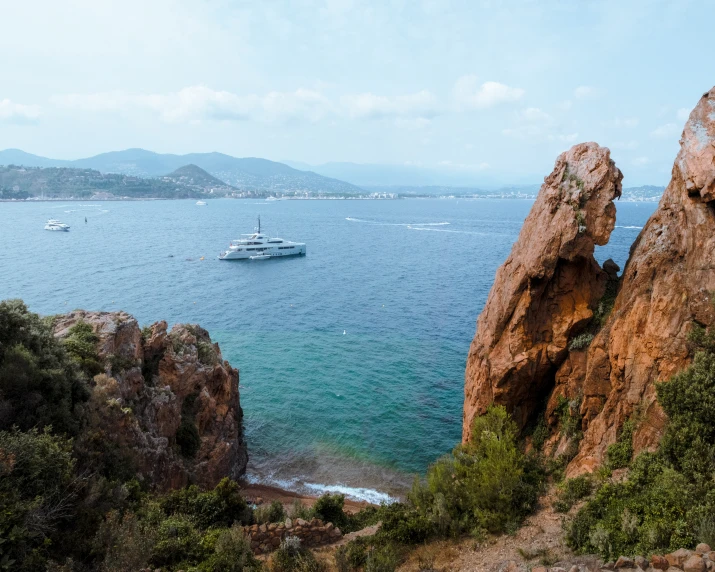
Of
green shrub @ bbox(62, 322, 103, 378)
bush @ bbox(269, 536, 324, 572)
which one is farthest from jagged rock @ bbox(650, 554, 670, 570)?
green shrub @ bbox(62, 322, 103, 378)

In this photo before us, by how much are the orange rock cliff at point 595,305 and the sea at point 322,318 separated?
1084 centimetres

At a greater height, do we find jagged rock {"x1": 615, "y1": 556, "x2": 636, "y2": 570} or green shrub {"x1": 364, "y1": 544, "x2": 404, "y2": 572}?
jagged rock {"x1": 615, "y1": 556, "x2": 636, "y2": 570}

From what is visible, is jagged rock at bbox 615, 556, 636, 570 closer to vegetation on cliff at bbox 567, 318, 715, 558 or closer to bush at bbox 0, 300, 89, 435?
vegetation on cliff at bbox 567, 318, 715, 558

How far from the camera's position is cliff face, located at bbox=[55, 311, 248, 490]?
1815 centimetres

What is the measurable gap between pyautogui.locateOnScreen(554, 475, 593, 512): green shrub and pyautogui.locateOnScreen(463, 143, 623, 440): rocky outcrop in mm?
5566

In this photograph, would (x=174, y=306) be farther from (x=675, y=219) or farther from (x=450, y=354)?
(x=675, y=219)

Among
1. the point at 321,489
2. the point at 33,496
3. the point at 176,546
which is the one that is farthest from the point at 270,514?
the point at 321,489

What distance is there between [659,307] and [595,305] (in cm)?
369

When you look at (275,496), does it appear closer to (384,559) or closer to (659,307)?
(384,559)

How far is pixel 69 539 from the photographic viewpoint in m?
11.4

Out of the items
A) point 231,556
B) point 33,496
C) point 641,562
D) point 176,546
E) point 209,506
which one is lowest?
point 209,506

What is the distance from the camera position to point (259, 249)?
96688 millimetres

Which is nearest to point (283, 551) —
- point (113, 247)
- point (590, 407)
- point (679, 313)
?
point (590, 407)

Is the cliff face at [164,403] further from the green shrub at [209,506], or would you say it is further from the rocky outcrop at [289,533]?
the rocky outcrop at [289,533]
